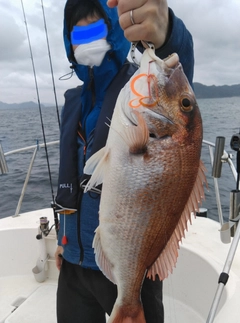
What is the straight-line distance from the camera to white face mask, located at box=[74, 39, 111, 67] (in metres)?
1.71

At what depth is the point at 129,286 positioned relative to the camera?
4.57 ft

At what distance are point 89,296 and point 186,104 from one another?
1.32m

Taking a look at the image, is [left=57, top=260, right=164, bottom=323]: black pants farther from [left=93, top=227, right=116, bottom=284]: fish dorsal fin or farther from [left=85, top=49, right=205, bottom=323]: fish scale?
[left=85, top=49, right=205, bottom=323]: fish scale

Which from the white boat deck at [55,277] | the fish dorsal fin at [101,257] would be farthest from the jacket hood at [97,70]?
the white boat deck at [55,277]

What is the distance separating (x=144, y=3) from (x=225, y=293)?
73.4 inches

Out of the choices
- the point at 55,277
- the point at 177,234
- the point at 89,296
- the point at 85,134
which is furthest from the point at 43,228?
the point at 177,234

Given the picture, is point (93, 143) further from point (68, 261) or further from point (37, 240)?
point (37, 240)

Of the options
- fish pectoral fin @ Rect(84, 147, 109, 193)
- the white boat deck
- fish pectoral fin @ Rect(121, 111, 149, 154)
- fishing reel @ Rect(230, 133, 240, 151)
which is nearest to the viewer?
fish pectoral fin @ Rect(121, 111, 149, 154)

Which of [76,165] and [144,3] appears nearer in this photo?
[144,3]

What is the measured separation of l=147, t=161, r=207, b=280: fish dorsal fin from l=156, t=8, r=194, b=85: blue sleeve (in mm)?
575

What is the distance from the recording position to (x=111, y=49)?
176 cm

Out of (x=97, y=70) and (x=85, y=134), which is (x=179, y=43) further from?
(x=85, y=134)

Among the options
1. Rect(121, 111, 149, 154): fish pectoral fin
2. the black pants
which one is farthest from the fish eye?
the black pants

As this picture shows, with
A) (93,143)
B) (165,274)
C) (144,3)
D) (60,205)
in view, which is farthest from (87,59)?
(165,274)
